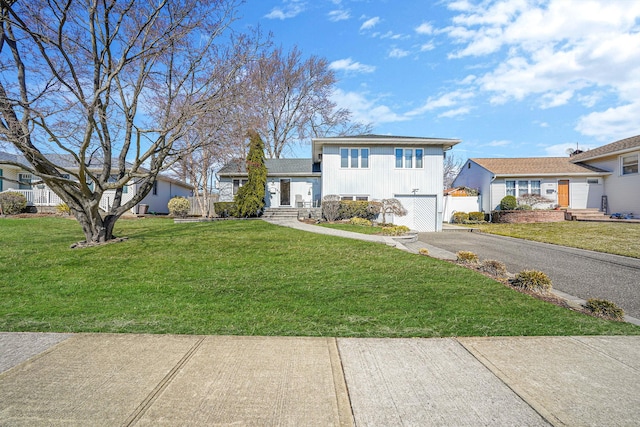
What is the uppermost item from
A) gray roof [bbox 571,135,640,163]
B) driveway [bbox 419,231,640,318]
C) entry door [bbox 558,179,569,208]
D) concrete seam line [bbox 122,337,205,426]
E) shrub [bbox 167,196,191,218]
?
gray roof [bbox 571,135,640,163]

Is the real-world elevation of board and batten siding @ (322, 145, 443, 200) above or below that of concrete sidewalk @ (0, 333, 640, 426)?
above

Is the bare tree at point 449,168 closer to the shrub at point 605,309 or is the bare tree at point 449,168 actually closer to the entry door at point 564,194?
the entry door at point 564,194

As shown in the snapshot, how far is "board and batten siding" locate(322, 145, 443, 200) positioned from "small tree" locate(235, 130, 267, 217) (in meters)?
3.53

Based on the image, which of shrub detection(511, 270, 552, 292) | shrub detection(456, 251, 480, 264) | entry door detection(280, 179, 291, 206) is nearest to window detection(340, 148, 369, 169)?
entry door detection(280, 179, 291, 206)

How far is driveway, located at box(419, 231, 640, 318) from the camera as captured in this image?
5.78 m

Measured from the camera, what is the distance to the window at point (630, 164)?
18344mm

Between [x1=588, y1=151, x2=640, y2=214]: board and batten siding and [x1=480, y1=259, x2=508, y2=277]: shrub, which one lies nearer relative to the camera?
[x1=480, y1=259, x2=508, y2=277]: shrub

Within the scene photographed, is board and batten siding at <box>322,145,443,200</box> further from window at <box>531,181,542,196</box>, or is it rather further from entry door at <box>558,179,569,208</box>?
entry door at <box>558,179,569,208</box>

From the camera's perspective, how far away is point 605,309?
4410 millimetres

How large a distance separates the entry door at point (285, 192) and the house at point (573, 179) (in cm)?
1344

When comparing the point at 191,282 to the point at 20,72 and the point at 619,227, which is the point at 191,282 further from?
the point at 619,227

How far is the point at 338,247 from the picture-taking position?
882 centimetres

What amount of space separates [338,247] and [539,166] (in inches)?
783

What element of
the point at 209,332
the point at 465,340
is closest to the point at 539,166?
the point at 465,340
